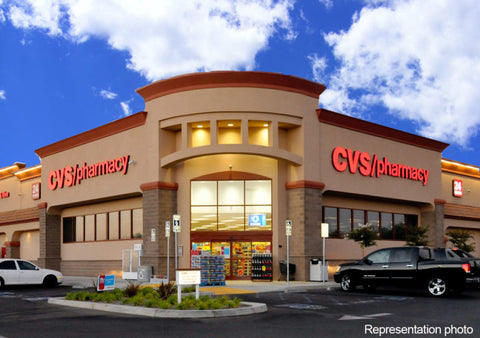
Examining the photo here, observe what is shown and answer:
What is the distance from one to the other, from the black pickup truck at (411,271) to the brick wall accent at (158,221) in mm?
10496

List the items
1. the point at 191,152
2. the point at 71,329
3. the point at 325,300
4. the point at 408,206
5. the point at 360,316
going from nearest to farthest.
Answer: the point at 71,329
the point at 360,316
the point at 325,300
the point at 191,152
the point at 408,206

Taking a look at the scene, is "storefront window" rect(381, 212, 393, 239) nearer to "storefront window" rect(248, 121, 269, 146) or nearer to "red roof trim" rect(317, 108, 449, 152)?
"red roof trim" rect(317, 108, 449, 152)

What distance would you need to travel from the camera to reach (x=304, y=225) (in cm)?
2989

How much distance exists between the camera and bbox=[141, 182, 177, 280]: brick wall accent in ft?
101

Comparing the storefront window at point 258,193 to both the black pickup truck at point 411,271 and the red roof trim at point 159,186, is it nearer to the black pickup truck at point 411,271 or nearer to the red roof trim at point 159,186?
the red roof trim at point 159,186

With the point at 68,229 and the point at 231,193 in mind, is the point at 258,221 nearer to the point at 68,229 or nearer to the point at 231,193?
the point at 231,193

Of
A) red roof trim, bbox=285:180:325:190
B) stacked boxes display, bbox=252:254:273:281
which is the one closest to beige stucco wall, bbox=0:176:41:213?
stacked boxes display, bbox=252:254:273:281

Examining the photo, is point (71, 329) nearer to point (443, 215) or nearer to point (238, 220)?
point (238, 220)

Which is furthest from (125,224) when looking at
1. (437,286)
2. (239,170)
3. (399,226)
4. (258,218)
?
(437,286)

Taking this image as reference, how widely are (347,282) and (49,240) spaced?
78.3 feet

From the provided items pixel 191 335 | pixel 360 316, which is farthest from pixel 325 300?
pixel 191 335

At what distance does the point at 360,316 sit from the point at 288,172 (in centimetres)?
1643

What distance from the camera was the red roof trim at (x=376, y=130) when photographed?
32.0m

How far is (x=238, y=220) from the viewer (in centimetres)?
3097
